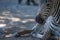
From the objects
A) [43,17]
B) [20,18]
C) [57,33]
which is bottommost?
[20,18]

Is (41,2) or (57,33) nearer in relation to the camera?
(57,33)

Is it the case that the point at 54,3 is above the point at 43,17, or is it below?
above

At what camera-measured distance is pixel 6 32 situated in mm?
3492

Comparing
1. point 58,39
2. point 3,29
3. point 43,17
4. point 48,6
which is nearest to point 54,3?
point 48,6

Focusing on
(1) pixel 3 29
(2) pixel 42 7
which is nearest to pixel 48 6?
(2) pixel 42 7

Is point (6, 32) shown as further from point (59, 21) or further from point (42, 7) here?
point (59, 21)

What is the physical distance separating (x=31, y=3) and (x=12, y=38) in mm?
3993

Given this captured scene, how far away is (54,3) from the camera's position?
249 centimetres

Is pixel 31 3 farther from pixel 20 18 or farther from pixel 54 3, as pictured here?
pixel 54 3

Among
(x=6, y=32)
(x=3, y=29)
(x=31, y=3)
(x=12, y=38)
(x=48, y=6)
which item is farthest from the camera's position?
(x=31, y=3)

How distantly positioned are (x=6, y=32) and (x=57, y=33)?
1.29 metres

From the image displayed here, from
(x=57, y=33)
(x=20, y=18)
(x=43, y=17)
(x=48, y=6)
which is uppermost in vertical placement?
(x=48, y=6)

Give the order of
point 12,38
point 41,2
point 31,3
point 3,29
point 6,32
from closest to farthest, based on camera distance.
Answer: point 41,2 → point 12,38 → point 6,32 → point 3,29 → point 31,3

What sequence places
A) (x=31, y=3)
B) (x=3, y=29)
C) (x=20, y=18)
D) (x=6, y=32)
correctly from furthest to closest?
(x=31, y=3) → (x=20, y=18) → (x=3, y=29) → (x=6, y=32)
